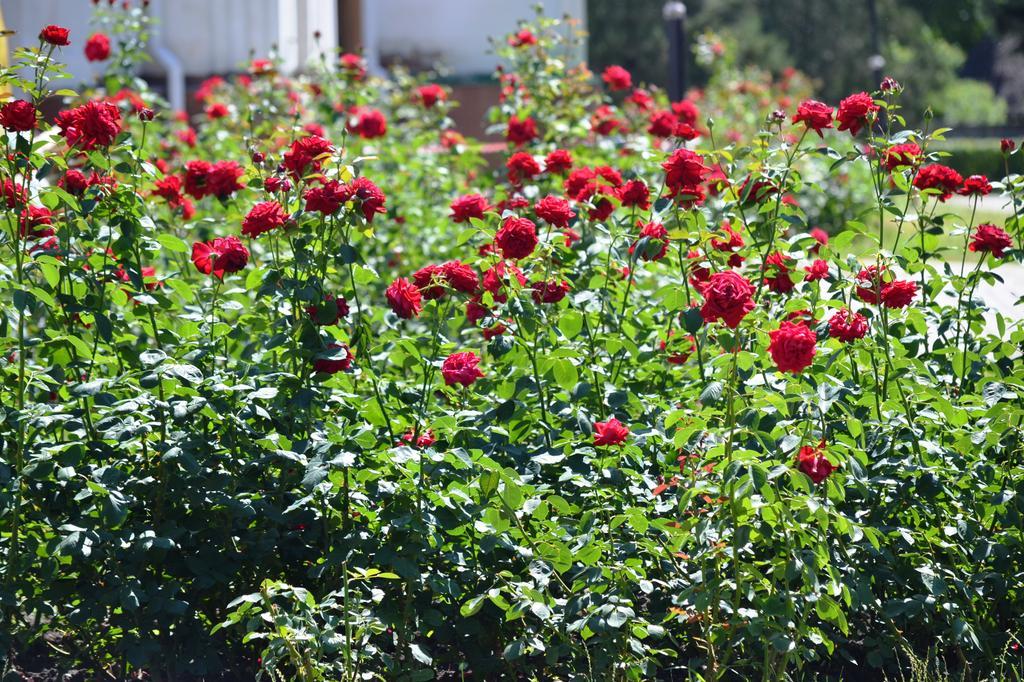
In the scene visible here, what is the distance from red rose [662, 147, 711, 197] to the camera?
275 centimetres

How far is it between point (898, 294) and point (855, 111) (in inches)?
17.6

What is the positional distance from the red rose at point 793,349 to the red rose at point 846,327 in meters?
0.48

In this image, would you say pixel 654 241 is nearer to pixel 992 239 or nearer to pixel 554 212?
pixel 554 212

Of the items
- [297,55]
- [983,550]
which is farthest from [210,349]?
[297,55]

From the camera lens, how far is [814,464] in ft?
7.43

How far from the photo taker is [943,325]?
3.20 metres

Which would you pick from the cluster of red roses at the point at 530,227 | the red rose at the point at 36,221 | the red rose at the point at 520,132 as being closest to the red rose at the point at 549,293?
the cluster of red roses at the point at 530,227

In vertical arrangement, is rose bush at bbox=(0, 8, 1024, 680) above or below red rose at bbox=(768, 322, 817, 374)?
below

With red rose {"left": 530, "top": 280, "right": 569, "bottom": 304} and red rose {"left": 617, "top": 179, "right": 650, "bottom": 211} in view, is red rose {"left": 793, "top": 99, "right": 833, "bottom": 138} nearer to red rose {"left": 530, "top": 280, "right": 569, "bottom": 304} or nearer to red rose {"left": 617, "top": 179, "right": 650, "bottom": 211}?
red rose {"left": 617, "top": 179, "right": 650, "bottom": 211}

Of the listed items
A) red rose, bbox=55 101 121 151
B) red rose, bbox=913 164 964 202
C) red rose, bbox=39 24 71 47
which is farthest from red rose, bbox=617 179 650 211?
red rose, bbox=39 24 71 47

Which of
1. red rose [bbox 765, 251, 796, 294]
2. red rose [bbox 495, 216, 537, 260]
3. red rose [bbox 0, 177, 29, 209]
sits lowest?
red rose [bbox 765, 251, 796, 294]

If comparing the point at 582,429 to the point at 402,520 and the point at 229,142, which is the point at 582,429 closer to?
the point at 402,520

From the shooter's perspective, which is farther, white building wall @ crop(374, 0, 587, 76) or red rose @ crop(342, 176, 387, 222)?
white building wall @ crop(374, 0, 587, 76)

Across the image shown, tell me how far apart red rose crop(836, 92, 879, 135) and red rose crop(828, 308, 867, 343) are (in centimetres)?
47
